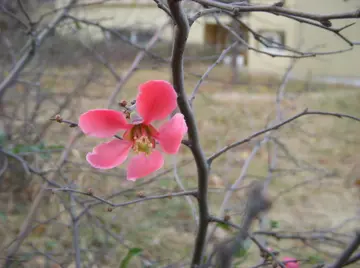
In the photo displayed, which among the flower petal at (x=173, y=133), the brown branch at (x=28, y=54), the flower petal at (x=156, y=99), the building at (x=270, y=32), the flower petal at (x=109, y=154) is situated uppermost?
the building at (x=270, y=32)

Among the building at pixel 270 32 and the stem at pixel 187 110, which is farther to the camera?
the building at pixel 270 32

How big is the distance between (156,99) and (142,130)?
0.08 m

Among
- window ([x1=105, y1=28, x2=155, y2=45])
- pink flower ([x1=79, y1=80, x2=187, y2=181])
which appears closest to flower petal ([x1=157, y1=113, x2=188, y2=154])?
pink flower ([x1=79, y1=80, x2=187, y2=181])

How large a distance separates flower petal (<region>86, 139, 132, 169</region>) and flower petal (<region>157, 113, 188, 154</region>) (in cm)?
6

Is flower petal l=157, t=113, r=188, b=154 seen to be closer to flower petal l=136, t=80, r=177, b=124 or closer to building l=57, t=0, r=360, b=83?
flower petal l=136, t=80, r=177, b=124

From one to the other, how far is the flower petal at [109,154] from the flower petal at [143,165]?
0.08 ft

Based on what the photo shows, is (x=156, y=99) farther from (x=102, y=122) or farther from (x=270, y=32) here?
(x=270, y=32)

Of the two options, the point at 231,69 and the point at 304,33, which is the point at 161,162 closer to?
the point at 304,33

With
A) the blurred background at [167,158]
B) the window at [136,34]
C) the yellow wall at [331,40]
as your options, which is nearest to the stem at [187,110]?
the yellow wall at [331,40]

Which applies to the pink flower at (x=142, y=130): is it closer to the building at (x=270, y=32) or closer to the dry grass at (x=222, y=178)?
the dry grass at (x=222, y=178)

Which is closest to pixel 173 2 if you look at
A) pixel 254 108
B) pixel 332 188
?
pixel 332 188

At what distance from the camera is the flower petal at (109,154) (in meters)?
0.60

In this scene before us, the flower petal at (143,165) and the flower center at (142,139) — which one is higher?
the flower center at (142,139)

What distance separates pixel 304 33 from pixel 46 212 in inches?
64.8
